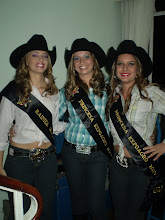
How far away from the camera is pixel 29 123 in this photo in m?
1.76

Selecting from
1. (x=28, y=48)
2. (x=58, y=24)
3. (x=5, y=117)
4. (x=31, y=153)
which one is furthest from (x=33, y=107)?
(x=58, y=24)

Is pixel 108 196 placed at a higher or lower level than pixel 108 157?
lower

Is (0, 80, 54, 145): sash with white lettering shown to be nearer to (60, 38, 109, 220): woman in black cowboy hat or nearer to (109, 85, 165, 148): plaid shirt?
(60, 38, 109, 220): woman in black cowboy hat

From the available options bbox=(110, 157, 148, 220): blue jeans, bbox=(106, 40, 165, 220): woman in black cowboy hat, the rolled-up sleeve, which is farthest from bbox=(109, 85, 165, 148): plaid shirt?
the rolled-up sleeve

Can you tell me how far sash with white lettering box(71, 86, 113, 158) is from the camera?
1.90 meters

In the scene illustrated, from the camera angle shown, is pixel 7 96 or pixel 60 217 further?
pixel 60 217

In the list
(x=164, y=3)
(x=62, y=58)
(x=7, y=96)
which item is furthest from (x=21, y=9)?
(x=164, y=3)

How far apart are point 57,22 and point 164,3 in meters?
1.94

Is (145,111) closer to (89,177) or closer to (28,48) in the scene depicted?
(89,177)

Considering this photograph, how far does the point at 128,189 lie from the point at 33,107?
1.19m

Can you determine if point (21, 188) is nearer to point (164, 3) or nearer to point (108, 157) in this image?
point (108, 157)

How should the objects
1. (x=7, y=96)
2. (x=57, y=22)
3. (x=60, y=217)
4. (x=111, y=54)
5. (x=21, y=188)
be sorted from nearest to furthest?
(x=21, y=188) < (x=7, y=96) < (x=111, y=54) < (x=60, y=217) < (x=57, y=22)

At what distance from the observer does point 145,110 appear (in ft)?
5.55

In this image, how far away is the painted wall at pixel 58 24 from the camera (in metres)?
2.17
